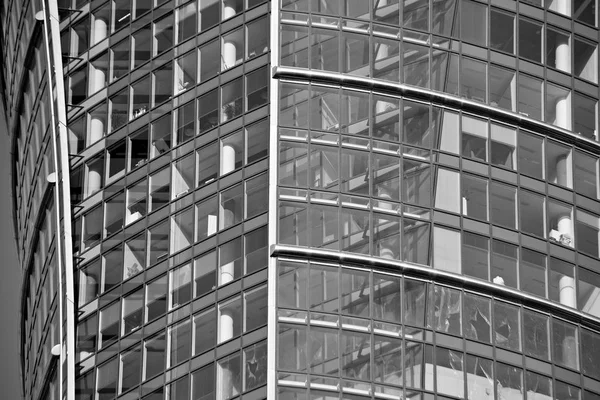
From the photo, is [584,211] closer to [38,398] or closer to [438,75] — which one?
[438,75]

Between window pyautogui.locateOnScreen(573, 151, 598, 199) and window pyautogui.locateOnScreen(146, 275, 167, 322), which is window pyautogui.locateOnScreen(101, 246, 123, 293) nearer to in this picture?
window pyautogui.locateOnScreen(146, 275, 167, 322)

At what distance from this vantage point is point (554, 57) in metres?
74.9

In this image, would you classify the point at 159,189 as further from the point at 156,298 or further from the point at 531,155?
the point at 531,155

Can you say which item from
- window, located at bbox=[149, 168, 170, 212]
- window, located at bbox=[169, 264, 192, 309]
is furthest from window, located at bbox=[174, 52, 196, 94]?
window, located at bbox=[169, 264, 192, 309]

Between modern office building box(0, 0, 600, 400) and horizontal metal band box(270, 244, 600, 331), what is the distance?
0.27 feet

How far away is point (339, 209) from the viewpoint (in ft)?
227

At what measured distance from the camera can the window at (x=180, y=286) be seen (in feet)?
235

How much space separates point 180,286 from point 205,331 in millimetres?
2655

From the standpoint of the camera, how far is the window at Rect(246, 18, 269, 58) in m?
72.8

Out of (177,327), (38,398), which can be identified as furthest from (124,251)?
(38,398)

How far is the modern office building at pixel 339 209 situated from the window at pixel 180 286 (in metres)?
0.09

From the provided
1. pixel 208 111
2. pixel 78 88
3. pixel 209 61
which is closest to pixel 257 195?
pixel 208 111

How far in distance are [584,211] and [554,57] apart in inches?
259

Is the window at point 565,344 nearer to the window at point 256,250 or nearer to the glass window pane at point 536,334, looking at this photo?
the glass window pane at point 536,334
